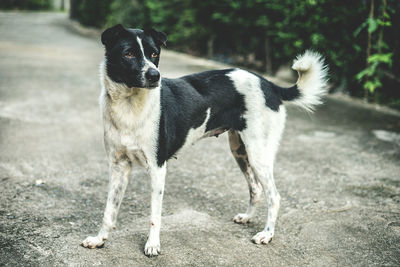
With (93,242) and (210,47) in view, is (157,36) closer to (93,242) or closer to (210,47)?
(93,242)

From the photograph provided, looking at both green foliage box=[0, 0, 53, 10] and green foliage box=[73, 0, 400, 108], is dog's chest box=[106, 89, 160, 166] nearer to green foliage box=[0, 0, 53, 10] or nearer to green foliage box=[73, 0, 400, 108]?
green foliage box=[73, 0, 400, 108]

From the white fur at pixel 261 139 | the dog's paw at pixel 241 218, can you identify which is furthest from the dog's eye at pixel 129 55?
the dog's paw at pixel 241 218

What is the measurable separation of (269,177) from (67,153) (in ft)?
8.87

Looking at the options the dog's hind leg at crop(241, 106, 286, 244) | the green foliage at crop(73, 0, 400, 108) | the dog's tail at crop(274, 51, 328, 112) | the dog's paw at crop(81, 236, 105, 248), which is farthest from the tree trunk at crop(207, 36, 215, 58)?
the dog's paw at crop(81, 236, 105, 248)

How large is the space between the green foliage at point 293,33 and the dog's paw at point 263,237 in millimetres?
4700

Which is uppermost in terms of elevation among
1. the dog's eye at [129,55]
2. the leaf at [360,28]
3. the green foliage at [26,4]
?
the leaf at [360,28]

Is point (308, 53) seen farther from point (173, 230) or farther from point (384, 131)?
point (384, 131)

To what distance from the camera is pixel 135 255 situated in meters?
3.01

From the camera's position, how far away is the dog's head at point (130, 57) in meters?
2.85

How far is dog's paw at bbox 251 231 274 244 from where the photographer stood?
10.9ft

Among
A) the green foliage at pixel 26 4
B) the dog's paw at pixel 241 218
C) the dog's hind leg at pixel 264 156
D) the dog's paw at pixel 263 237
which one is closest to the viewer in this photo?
the dog's paw at pixel 263 237

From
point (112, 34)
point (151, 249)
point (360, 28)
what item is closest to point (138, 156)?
point (151, 249)

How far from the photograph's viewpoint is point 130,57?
291cm

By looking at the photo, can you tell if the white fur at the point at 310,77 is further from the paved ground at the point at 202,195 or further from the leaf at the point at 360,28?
the leaf at the point at 360,28
